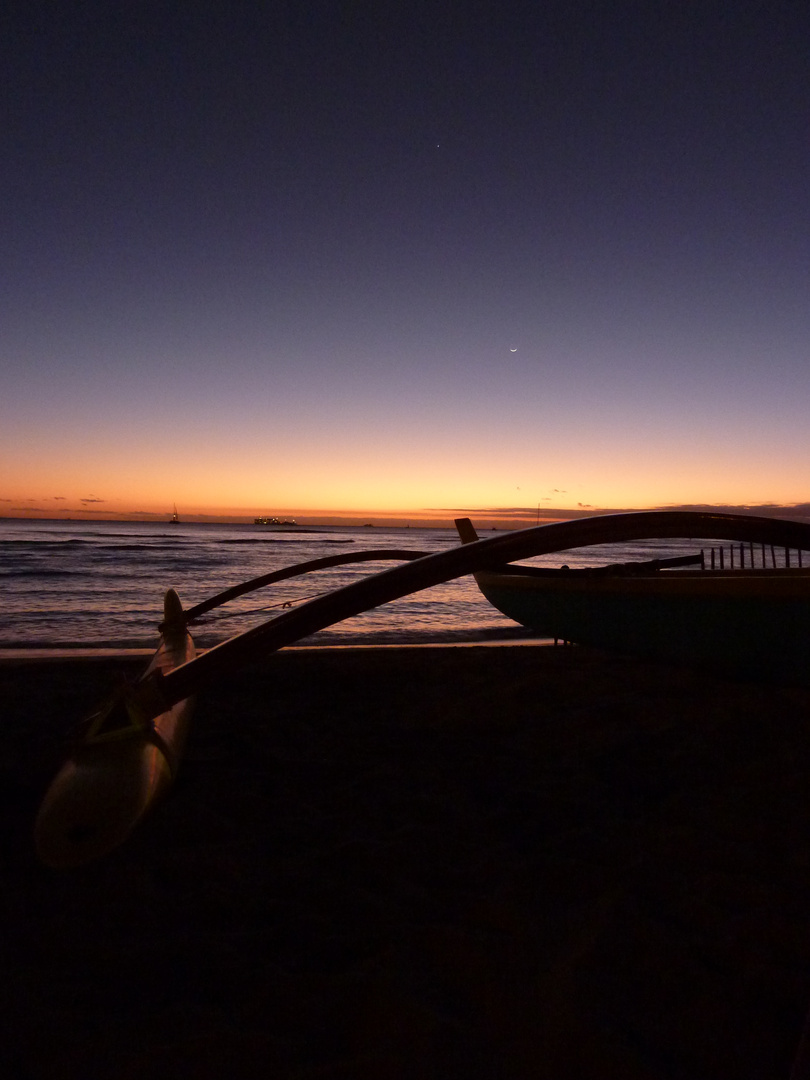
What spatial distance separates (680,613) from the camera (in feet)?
13.0

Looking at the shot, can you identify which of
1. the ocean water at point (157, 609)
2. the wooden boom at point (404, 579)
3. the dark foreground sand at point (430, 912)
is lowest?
the ocean water at point (157, 609)

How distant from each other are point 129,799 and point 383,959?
2.94 ft

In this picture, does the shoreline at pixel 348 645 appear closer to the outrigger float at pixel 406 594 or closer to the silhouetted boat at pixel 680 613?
the silhouetted boat at pixel 680 613

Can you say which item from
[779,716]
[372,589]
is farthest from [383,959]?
[779,716]

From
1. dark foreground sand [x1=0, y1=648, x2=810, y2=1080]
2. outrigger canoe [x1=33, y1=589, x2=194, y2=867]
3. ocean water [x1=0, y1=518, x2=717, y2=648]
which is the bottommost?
ocean water [x1=0, y1=518, x2=717, y2=648]

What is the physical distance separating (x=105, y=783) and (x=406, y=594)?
114cm

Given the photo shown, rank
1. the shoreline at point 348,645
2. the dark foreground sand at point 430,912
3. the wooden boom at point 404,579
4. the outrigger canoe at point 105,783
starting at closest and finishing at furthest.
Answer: the dark foreground sand at point 430,912, the outrigger canoe at point 105,783, the wooden boom at point 404,579, the shoreline at point 348,645

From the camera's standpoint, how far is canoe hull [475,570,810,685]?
354cm

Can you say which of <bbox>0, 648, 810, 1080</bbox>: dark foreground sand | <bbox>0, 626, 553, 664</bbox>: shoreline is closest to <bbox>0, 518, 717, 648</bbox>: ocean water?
<bbox>0, 626, 553, 664</bbox>: shoreline

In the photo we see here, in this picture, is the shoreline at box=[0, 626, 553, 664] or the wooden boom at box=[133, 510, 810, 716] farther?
the shoreline at box=[0, 626, 553, 664]

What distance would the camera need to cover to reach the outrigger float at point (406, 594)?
1.71m

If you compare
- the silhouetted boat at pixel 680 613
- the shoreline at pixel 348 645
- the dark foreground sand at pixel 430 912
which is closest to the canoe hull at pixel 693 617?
the silhouetted boat at pixel 680 613

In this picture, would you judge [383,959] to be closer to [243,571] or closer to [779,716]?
[779,716]

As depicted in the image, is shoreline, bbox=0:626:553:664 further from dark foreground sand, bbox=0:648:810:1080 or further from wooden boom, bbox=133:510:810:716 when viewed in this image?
wooden boom, bbox=133:510:810:716
